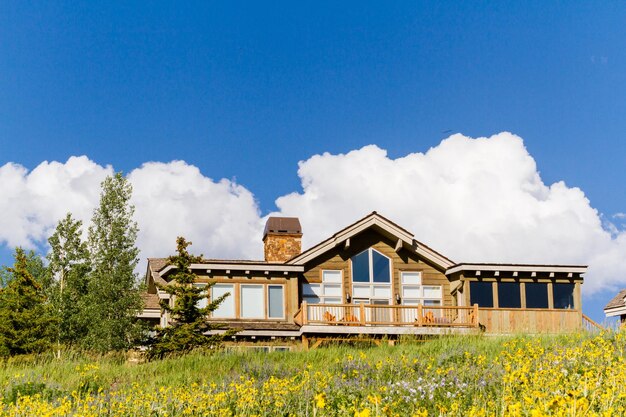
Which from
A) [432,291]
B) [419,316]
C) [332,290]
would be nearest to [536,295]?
[432,291]

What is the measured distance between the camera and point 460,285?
35.2m

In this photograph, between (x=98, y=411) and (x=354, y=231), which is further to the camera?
(x=354, y=231)

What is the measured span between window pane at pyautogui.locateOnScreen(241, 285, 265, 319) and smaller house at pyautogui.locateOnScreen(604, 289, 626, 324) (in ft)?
77.3

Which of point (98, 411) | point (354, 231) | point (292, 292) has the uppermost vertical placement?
point (354, 231)

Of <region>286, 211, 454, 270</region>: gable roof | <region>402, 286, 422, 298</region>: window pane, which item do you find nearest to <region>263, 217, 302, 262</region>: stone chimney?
<region>286, 211, 454, 270</region>: gable roof

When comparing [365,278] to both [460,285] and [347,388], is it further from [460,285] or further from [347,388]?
[347,388]

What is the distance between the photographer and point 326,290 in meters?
35.1

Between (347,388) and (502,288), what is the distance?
68.0 feet

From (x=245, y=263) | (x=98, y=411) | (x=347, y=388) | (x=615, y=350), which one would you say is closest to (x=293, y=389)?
(x=347, y=388)

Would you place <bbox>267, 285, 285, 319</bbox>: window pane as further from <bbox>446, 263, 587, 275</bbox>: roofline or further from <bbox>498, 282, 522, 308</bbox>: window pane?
<bbox>498, 282, 522, 308</bbox>: window pane

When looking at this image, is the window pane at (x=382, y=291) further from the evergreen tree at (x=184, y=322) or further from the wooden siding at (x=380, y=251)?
the evergreen tree at (x=184, y=322)

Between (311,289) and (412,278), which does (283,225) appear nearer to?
(311,289)

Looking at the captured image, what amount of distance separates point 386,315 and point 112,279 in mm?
11525

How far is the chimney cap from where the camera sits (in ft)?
122
